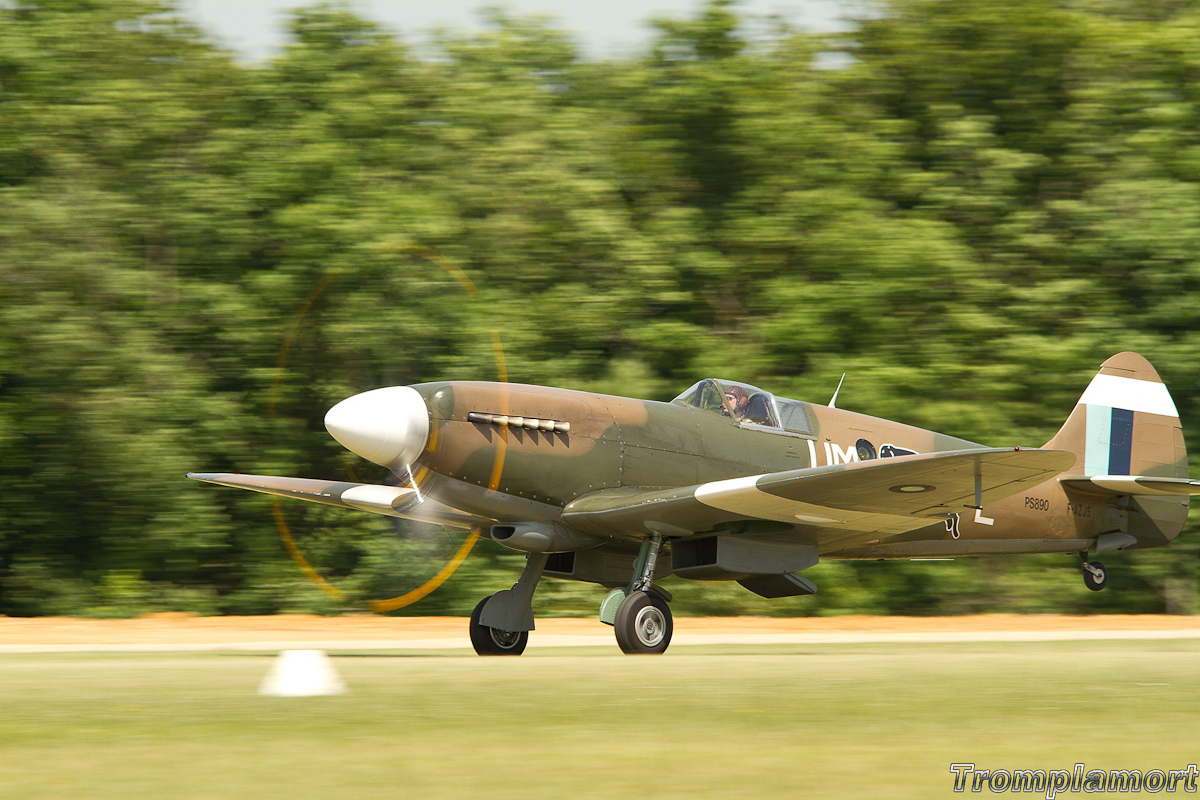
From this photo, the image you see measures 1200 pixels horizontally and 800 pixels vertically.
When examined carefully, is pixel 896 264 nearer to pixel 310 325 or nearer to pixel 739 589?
pixel 739 589

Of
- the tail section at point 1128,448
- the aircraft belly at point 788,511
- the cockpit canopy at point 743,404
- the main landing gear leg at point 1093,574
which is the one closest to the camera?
the aircraft belly at point 788,511

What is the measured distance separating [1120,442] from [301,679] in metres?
10.8

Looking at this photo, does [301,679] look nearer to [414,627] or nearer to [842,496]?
[842,496]

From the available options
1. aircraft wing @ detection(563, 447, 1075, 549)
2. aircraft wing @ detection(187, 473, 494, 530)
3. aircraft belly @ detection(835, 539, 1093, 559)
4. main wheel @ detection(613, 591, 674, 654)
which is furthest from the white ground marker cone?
aircraft belly @ detection(835, 539, 1093, 559)

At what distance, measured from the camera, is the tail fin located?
13898 mm

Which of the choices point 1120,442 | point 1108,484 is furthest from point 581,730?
point 1120,442

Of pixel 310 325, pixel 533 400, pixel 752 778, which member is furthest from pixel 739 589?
pixel 752 778

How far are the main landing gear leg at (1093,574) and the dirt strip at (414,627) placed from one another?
1.99 ft

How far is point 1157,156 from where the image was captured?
21.4 metres

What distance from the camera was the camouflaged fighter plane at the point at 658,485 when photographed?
894 centimetres

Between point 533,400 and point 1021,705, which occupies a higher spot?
point 533,400

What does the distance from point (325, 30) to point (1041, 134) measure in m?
13.2

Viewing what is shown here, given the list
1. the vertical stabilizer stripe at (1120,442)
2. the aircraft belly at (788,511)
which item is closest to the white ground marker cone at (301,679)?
the aircraft belly at (788,511)

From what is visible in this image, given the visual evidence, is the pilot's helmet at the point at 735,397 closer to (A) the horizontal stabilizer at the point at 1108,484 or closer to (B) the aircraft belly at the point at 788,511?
(B) the aircraft belly at the point at 788,511
